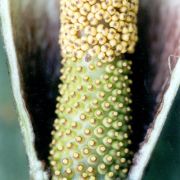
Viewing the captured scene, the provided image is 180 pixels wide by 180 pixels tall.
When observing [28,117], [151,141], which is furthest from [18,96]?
[151,141]

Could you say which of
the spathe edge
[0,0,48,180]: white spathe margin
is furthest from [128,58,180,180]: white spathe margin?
[0,0,48,180]: white spathe margin

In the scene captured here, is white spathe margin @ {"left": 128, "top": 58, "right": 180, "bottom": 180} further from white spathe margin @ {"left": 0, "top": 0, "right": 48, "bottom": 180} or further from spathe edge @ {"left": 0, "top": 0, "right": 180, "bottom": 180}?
white spathe margin @ {"left": 0, "top": 0, "right": 48, "bottom": 180}

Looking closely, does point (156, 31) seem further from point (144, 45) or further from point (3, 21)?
point (3, 21)

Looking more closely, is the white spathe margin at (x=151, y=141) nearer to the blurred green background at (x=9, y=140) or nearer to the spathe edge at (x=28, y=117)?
the spathe edge at (x=28, y=117)

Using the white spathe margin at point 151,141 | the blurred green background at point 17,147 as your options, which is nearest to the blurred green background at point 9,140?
the blurred green background at point 17,147

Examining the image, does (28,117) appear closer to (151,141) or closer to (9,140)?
(9,140)

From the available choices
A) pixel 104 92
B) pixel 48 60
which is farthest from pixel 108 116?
pixel 48 60
